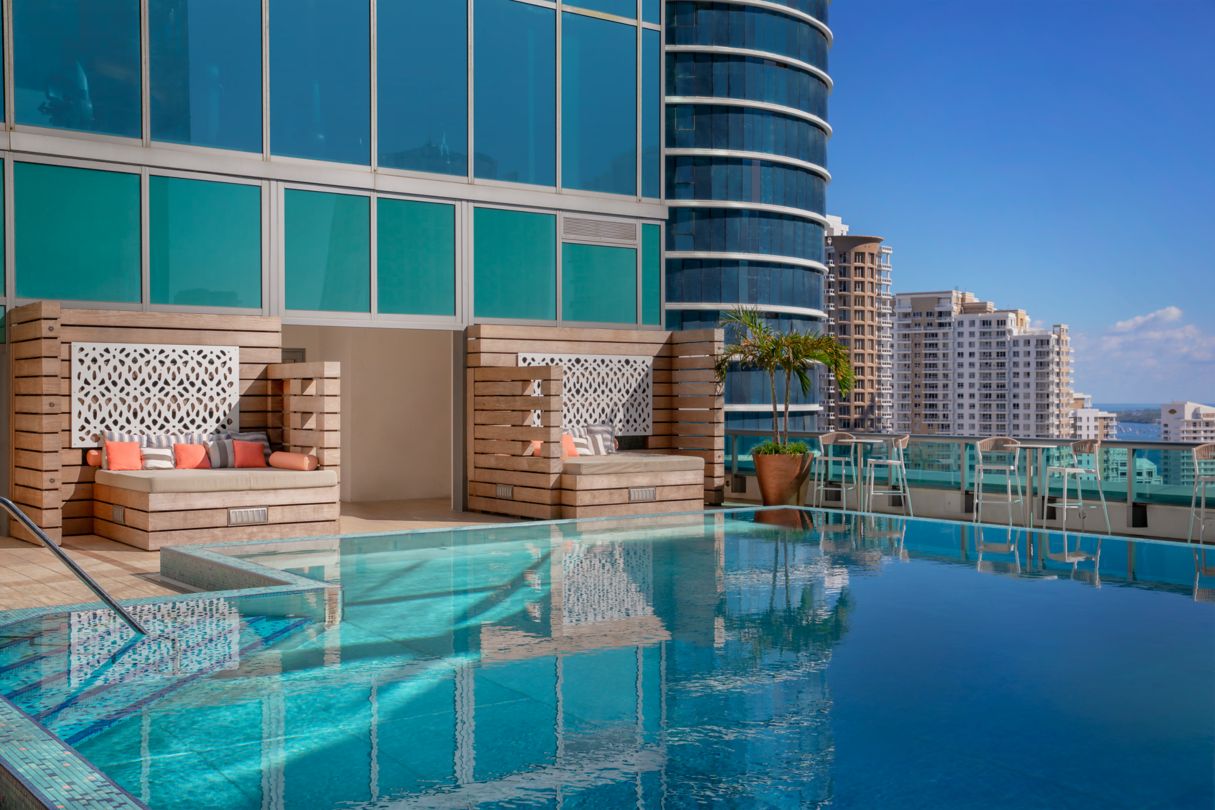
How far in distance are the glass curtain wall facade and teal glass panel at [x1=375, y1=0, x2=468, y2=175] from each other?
20mm

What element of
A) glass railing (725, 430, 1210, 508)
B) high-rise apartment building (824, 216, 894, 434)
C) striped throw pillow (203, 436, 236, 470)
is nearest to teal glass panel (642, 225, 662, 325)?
glass railing (725, 430, 1210, 508)

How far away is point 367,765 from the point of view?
11.2ft

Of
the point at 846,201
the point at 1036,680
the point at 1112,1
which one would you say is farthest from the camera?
the point at 846,201

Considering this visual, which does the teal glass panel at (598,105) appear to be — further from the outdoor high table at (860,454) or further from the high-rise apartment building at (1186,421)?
the high-rise apartment building at (1186,421)

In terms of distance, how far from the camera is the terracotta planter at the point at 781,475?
1145 cm

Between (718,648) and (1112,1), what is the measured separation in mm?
88181

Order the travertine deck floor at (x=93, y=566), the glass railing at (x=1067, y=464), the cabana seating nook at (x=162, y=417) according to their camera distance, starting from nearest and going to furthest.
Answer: the travertine deck floor at (x=93, y=566) → the cabana seating nook at (x=162, y=417) → the glass railing at (x=1067, y=464)

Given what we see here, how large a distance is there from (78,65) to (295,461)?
3.73m

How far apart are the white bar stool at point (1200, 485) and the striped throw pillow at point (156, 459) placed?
25.7 feet

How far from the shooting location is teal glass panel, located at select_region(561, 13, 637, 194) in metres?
12.3

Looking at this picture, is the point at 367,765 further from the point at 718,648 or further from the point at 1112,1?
the point at 1112,1

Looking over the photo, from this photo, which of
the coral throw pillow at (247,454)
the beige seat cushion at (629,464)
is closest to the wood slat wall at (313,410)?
the coral throw pillow at (247,454)

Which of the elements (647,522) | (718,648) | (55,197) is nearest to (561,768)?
(718,648)

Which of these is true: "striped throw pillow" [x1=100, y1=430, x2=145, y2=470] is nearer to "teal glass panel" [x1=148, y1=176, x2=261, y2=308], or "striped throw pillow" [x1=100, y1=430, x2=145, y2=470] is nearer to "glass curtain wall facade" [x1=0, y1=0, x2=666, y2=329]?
"glass curtain wall facade" [x1=0, y1=0, x2=666, y2=329]
